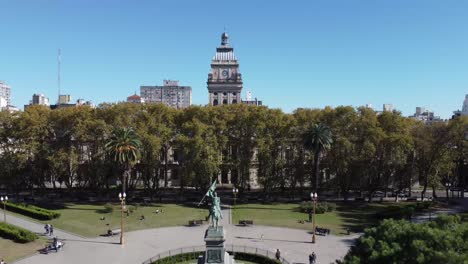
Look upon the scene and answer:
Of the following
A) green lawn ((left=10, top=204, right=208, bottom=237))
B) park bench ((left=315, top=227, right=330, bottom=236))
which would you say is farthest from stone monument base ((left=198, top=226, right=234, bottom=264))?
green lawn ((left=10, top=204, right=208, bottom=237))

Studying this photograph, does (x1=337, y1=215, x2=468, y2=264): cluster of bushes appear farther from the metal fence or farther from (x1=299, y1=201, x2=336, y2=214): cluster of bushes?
(x1=299, y1=201, x2=336, y2=214): cluster of bushes

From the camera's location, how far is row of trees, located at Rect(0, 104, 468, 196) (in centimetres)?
6244

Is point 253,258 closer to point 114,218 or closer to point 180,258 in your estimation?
point 180,258

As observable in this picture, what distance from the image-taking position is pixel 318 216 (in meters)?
54.9

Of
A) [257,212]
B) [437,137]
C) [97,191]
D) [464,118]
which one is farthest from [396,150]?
[97,191]

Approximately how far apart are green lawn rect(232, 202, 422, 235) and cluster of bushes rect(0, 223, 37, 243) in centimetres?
2299

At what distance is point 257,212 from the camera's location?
188 ft

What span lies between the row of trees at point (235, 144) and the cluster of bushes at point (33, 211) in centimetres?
774

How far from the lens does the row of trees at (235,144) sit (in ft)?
205

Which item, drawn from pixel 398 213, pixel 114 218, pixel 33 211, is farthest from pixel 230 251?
pixel 33 211

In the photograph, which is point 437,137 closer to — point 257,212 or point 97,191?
point 257,212

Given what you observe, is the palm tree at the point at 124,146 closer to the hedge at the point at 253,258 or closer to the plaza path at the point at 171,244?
the plaza path at the point at 171,244

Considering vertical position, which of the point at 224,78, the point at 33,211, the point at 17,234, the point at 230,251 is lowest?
the point at 230,251

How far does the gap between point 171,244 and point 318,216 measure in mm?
21583
